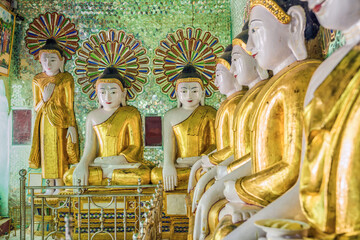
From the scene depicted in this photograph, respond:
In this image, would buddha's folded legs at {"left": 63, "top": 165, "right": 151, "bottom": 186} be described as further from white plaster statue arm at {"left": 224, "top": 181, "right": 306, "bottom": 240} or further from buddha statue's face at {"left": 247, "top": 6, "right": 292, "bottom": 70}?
white plaster statue arm at {"left": 224, "top": 181, "right": 306, "bottom": 240}

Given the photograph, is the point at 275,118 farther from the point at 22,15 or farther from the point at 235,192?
the point at 22,15

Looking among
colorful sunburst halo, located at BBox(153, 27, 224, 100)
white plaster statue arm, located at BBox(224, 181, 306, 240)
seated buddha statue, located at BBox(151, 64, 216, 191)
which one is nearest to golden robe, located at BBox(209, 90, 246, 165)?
seated buddha statue, located at BBox(151, 64, 216, 191)

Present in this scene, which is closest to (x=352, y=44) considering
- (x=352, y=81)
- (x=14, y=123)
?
(x=352, y=81)

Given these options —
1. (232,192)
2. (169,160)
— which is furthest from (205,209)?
(169,160)

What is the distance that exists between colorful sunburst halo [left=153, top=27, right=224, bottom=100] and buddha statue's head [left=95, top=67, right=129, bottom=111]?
807 millimetres

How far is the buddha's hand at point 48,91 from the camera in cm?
502

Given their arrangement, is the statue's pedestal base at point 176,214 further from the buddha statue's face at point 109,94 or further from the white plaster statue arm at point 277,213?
the white plaster statue arm at point 277,213

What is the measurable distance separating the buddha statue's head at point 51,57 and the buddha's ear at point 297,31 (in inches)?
159

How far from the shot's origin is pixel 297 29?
66.1 inches

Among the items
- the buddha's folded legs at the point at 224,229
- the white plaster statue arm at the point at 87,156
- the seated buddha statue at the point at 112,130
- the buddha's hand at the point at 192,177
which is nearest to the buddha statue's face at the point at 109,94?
the seated buddha statue at the point at 112,130

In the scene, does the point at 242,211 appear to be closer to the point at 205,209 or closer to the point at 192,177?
the point at 205,209

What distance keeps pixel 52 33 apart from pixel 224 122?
11.2 ft

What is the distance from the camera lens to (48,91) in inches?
198

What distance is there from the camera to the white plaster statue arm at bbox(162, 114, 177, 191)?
13.1ft
